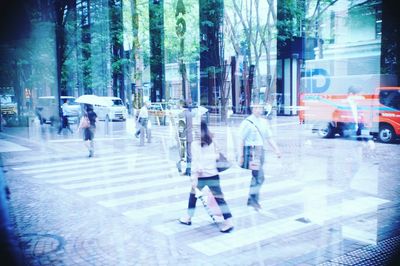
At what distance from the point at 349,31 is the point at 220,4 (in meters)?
9.79

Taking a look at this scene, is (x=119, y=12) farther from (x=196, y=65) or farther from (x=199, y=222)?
(x=199, y=222)

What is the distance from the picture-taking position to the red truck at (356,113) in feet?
48.9

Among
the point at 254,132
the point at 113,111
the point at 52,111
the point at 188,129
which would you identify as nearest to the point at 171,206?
the point at 254,132

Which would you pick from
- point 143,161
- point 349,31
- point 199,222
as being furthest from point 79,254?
point 349,31

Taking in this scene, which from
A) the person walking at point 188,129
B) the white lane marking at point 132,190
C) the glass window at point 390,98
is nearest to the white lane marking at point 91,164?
the person walking at point 188,129

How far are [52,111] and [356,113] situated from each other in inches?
906

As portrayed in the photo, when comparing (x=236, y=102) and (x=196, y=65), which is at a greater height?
(x=196, y=65)

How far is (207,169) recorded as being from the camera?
5637mm

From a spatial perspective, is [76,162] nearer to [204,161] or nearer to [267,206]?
[267,206]

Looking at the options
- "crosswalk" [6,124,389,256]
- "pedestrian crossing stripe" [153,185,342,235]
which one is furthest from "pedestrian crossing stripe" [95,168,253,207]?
"pedestrian crossing stripe" [153,185,342,235]

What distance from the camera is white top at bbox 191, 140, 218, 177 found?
5633 mm

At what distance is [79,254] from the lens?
4.86 meters

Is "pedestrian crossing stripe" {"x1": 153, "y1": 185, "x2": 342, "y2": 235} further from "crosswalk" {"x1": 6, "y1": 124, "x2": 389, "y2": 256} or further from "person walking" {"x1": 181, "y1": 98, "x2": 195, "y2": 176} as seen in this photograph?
"person walking" {"x1": 181, "y1": 98, "x2": 195, "y2": 176}

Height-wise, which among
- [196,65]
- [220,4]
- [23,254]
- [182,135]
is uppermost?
[220,4]
